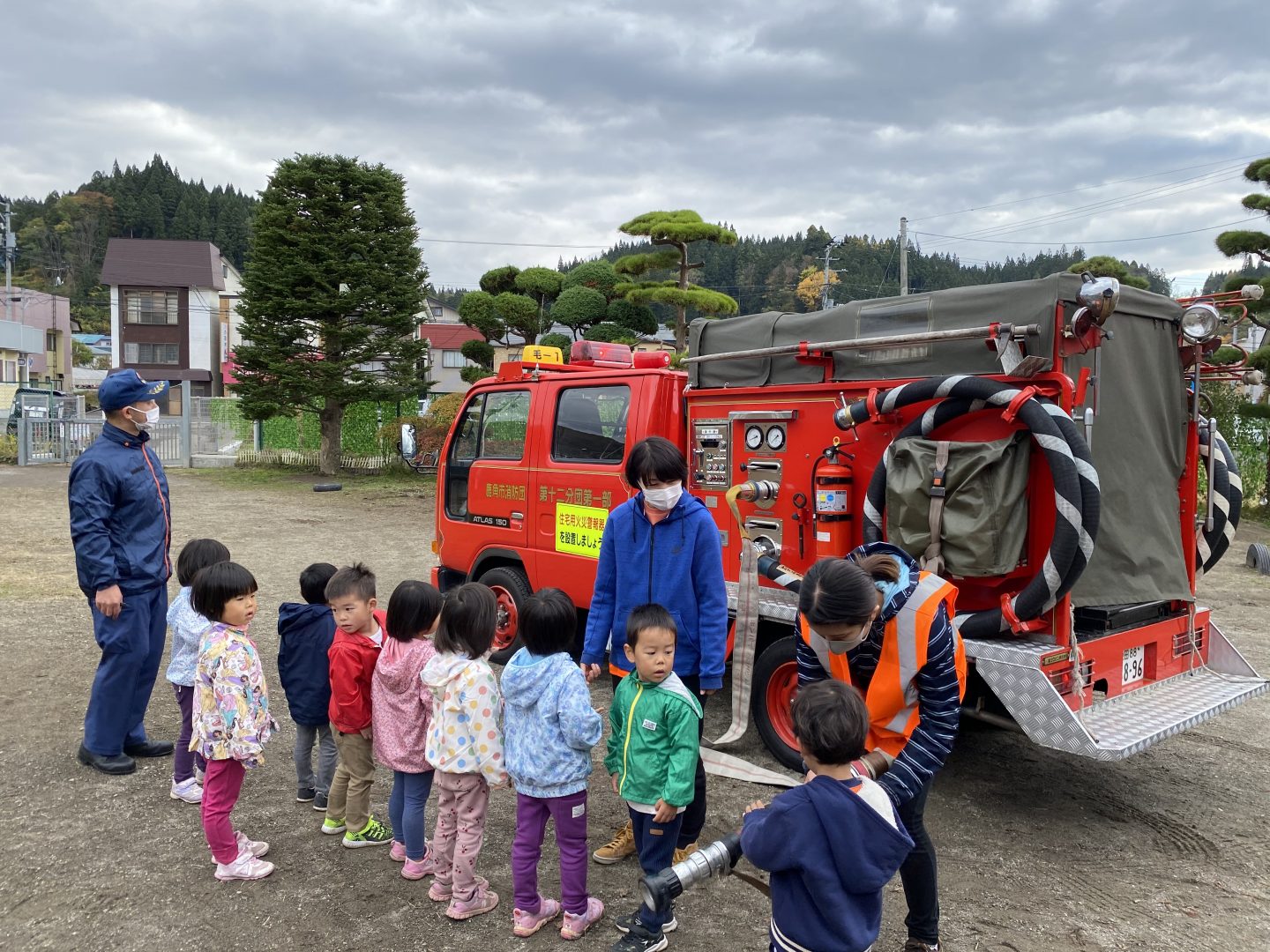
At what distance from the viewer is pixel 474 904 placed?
3.19m

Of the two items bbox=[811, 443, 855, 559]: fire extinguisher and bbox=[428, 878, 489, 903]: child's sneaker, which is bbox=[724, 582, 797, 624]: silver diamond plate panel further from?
bbox=[428, 878, 489, 903]: child's sneaker

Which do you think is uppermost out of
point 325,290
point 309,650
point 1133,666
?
point 325,290

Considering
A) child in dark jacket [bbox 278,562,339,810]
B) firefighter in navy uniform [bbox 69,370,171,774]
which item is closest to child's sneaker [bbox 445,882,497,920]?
child in dark jacket [bbox 278,562,339,810]

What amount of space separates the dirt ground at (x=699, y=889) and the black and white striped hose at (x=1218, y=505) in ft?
3.91

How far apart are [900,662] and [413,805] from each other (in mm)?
2002

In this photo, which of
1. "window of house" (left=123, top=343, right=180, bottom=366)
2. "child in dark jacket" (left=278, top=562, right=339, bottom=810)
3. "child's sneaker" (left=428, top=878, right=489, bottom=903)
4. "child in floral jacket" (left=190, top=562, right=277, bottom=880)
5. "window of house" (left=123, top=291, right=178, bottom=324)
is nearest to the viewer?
"child's sneaker" (left=428, top=878, right=489, bottom=903)

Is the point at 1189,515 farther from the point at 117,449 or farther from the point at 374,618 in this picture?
the point at 117,449

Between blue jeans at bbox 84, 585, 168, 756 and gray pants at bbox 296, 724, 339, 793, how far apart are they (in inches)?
43.5

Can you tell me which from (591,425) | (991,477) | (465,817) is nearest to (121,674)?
(465,817)

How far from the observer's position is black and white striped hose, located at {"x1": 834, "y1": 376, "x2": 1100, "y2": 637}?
3604mm

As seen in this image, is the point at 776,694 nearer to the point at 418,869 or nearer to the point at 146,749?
the point at 418,869

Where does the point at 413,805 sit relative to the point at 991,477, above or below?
below

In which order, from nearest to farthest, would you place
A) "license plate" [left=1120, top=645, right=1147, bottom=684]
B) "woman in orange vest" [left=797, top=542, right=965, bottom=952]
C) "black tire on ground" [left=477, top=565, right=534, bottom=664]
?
1. "woman in orange vest" [left=797, top=542, right=965, bottom=952]
2. "license plate" [left=1120, top=645, right=1147, bottom=684]
3. "black tire on ground" [left=477, top=565, right=534, bottom=664]

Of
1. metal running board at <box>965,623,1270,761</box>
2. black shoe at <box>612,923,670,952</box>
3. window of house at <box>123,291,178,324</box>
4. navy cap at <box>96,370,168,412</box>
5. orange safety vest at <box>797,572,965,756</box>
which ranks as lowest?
black shoe at <box>612,923,670,952</box>
